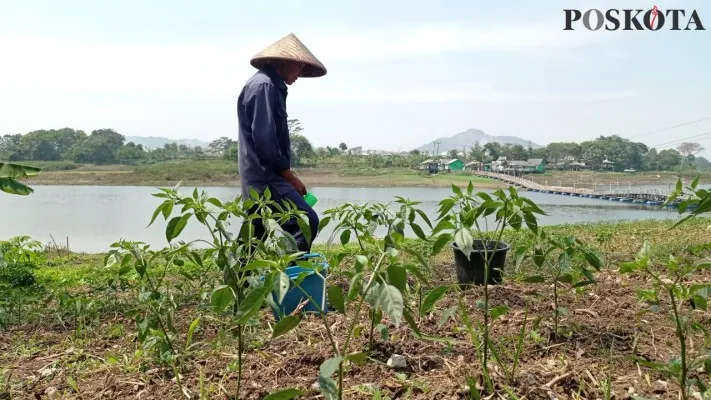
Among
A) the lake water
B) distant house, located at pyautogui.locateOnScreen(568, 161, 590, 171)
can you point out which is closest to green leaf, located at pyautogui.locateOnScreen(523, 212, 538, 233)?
the lake water

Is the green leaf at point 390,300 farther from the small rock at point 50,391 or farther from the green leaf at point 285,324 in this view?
the small rock at point 50,391

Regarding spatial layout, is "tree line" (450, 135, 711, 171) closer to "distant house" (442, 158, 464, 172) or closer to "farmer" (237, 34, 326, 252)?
"distant house" (442, 158, 464, 172)

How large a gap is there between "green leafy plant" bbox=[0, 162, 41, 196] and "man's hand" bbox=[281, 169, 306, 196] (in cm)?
168

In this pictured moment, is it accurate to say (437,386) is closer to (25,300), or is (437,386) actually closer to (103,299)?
(103,299)

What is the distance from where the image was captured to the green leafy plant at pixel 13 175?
1356 millimetres

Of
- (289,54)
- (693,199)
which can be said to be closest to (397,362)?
(693,199)

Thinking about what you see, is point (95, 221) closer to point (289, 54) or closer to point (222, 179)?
point (289, 54)

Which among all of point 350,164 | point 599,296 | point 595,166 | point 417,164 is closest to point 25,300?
point 599,296

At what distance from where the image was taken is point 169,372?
5.73 ft

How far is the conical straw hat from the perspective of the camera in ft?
10.3

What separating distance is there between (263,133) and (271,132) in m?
0.04

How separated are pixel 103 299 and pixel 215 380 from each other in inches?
58.3

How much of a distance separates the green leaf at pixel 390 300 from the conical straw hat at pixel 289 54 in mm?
2380

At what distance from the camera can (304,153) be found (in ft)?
163
